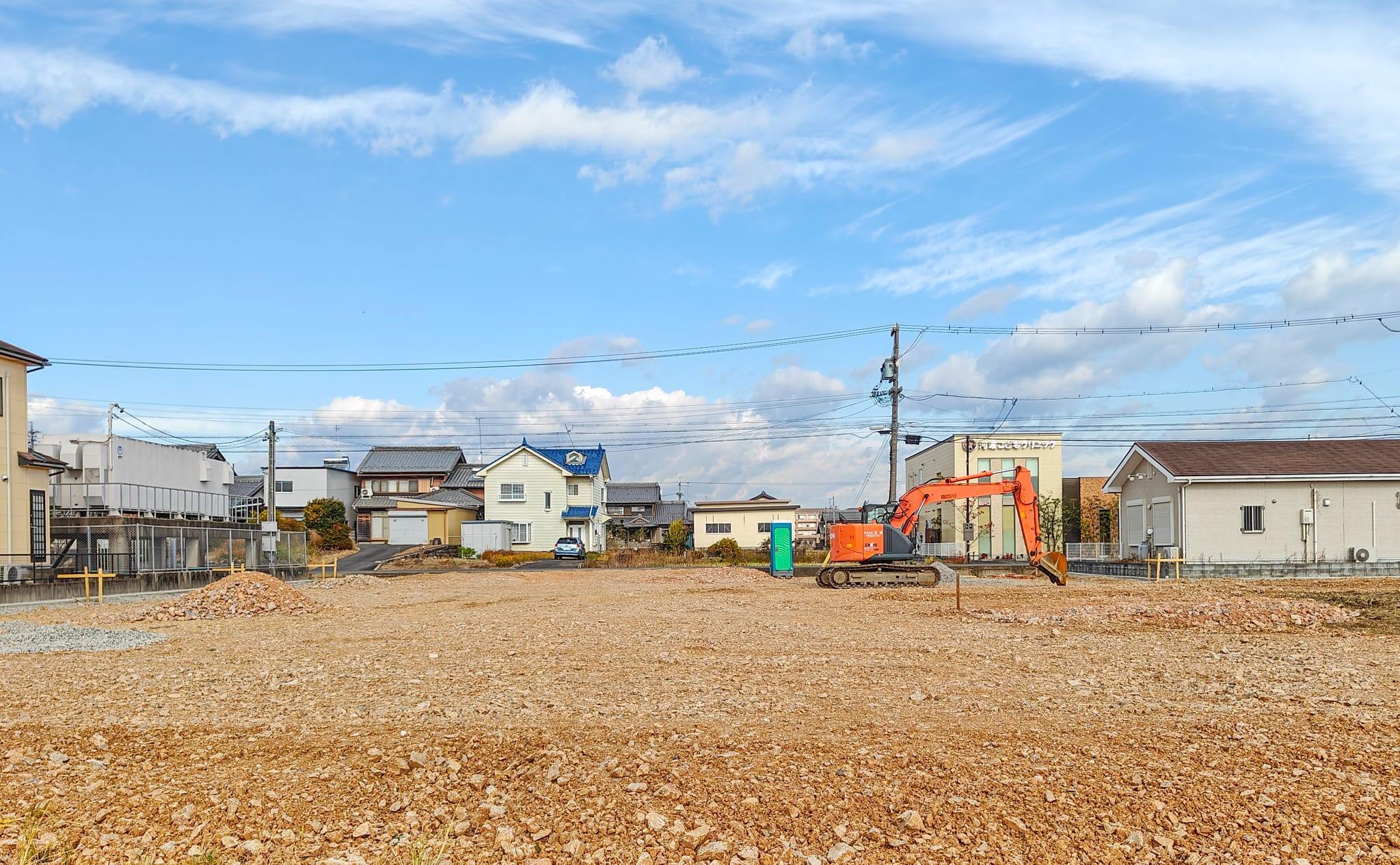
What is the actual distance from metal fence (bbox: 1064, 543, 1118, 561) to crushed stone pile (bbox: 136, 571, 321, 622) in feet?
97.6

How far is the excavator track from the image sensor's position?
3003 cm

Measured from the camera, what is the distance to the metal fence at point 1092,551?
137 feet

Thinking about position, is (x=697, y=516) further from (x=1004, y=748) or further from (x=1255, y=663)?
(x=1004, y=748)

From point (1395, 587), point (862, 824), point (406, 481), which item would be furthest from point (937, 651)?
point (406, 481)

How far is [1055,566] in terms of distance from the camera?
90.1 ft

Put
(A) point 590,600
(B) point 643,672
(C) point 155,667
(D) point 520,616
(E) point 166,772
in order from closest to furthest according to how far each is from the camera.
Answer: (E) point 166,772 < (B) point 643,672 < (C) point 155,667 < (D) point 520,616 < (A) point 590,600

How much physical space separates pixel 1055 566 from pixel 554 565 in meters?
24.9

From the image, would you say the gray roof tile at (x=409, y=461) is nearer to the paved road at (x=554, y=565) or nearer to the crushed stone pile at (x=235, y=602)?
the paved road at (x=554, y=565)

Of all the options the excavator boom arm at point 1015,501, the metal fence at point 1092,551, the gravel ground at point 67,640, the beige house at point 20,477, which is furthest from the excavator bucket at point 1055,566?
the beige house at point 20,477

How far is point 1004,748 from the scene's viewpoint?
809 centimetres

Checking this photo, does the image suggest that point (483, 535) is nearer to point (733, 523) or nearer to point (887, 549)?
point (733, 523)

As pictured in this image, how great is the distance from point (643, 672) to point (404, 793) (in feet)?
17.3

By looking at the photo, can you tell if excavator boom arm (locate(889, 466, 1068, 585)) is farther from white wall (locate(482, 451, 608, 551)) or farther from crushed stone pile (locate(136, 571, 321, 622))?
white wall (locate(482, 451, 608, 551))

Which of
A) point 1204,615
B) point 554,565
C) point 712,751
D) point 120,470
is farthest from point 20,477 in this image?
point 1204,615
